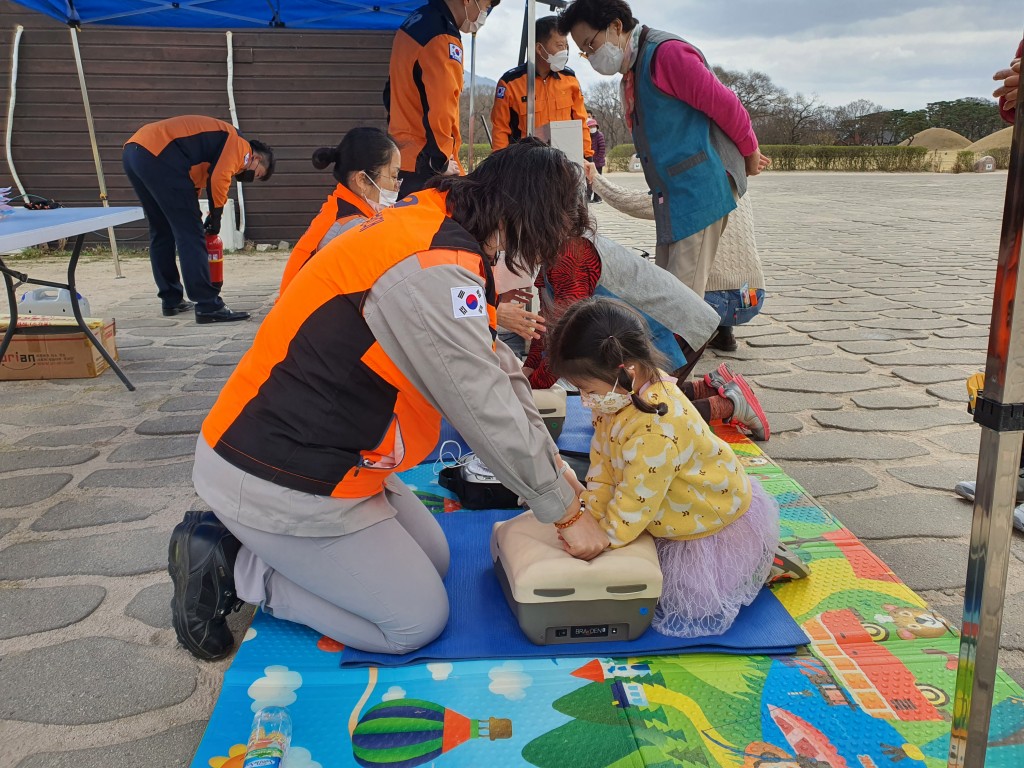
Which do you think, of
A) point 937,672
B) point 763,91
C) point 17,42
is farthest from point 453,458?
point 763,91

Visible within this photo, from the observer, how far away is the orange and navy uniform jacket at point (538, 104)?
5.59m

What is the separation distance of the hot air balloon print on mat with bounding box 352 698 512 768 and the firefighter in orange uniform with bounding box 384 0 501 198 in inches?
118

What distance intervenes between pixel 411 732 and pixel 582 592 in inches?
20.5

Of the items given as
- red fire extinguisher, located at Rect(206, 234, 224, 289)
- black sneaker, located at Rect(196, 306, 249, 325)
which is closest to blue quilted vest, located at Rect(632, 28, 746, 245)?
black sneaker, located at Rect(196, 306, 249, 325)

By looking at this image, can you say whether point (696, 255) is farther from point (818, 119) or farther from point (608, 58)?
point (818, 119)

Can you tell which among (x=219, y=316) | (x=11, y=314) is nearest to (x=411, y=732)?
(x=11, y=314)

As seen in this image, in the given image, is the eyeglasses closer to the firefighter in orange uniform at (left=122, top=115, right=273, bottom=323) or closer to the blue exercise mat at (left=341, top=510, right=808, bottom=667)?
the blue exercise mat at (left=341, top=510, right=808, bottom=667)

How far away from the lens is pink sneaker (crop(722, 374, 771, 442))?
3.36 meters

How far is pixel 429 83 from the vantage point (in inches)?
167

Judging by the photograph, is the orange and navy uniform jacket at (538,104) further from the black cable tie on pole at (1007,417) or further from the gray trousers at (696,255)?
the black cable tie on pole at (1007,417)

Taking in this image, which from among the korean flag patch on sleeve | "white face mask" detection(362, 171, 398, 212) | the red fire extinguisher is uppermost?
"white face mask" detection(362, 171, 398, 212)

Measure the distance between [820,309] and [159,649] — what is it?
526 cm

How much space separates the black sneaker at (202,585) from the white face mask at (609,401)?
3.31ft

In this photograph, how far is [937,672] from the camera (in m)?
1.84
